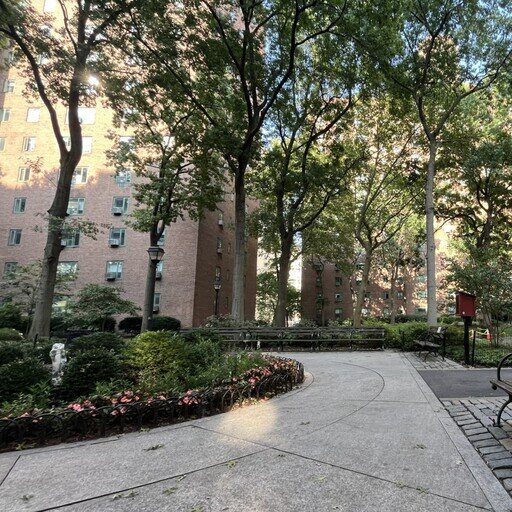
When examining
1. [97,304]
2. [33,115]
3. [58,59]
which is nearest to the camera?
[58,59]

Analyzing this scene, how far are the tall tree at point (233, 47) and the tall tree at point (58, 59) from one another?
1.24 metres

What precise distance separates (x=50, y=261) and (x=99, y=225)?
15.8 m

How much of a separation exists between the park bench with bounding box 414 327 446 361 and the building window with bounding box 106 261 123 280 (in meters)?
23.4

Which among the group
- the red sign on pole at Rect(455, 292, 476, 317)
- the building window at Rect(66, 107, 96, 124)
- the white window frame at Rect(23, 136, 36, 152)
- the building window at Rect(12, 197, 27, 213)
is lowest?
the red sign on pole at Rect(455, 292, 476, 317)

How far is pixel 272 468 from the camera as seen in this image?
3.79 metres

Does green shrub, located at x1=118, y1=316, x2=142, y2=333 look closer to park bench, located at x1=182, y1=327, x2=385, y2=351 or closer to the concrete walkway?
park bench, located at x1=182, y1=327, x2=385, y2=351

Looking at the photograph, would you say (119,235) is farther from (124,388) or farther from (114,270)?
(124,388)

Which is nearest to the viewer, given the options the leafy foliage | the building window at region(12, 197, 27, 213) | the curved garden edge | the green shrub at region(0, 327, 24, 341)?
the curved garden edge

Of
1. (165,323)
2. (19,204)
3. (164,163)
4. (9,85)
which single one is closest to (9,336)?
(165,323)

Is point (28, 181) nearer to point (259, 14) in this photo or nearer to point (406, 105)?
point (259, 14)

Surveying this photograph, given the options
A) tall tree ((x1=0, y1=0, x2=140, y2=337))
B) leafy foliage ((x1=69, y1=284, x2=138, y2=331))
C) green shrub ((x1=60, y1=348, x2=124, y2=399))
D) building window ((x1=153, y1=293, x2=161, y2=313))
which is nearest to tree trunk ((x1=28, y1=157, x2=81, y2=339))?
tall tree ((x1=0, y1=0, x2=140, y2=337))

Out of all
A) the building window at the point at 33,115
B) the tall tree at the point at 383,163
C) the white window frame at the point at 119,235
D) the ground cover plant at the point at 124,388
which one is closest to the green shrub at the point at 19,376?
the ground cover plant at the point at 124,388

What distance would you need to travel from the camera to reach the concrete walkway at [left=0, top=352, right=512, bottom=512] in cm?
313

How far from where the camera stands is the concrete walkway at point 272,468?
3127mm
